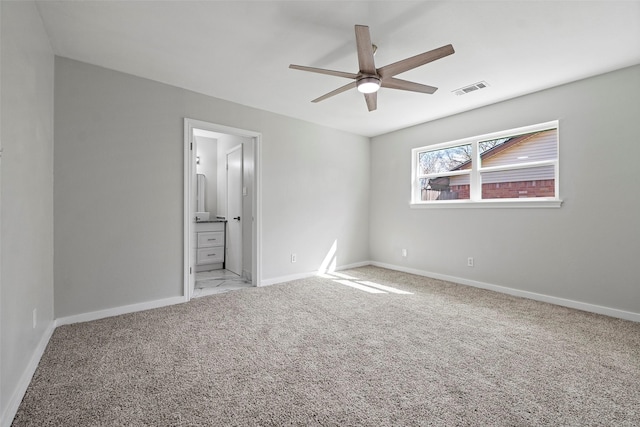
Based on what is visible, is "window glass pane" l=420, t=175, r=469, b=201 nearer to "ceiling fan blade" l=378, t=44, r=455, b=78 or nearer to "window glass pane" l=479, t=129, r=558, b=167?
"window glass pane" l=479, t=129, r=558, b=167

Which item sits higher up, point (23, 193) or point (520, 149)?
point (520, 149)

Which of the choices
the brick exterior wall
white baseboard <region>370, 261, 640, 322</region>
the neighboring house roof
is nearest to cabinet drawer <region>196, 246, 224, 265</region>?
white baseboard <region>370, 261, 640, 322</region>

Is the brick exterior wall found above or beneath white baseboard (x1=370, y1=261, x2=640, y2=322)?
above

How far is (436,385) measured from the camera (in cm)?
174

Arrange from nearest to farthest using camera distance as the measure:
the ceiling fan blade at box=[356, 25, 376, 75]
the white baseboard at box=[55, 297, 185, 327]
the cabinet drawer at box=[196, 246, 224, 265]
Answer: the ceiling fan blade at box=[356, 25, 376, 75] → the white baseboard at box=[55, 297, 185, 327] → the cabinet drawer at box=[196, 246, 224, 265]

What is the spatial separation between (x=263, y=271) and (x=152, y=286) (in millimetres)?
1396

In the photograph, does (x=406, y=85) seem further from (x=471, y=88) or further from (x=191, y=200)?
(x=191, y=200)

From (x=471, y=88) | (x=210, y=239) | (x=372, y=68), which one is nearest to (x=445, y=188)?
(x=471, y=88)

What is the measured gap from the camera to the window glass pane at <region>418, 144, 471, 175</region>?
4.25m

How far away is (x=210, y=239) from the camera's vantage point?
16.6ft

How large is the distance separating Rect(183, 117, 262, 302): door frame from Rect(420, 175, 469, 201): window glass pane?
2.73 m

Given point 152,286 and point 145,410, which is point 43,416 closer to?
point 145,410

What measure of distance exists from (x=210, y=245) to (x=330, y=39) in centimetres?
396

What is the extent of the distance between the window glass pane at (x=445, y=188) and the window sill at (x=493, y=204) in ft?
0.40
